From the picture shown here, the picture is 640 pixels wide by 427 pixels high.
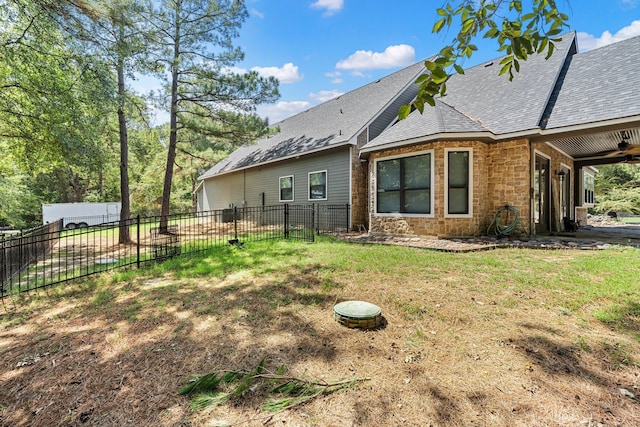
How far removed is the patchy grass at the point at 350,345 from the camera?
6.82 feet

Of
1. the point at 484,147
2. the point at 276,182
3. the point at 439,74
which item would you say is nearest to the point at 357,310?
the point at 439,74

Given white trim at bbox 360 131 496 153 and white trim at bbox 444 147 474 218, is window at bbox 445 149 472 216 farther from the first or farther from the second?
white trim at bbox 360 131 496 153

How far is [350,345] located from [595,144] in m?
11.5

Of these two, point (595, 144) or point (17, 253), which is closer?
point (17, 253)

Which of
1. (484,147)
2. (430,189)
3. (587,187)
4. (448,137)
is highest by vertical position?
(448,137)

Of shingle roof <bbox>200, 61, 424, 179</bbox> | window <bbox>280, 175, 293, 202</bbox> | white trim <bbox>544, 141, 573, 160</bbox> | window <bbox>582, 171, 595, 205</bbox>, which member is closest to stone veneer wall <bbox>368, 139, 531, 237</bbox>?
white trim <bbox>544, 141, 573, 160</bbox>

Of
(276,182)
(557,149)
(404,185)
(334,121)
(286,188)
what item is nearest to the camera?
(404,185)

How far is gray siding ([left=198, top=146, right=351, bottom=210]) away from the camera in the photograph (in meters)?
10.9

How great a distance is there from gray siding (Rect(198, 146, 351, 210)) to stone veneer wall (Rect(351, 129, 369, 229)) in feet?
0.74

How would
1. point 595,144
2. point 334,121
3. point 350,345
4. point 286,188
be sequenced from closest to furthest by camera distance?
point 350,345 < point 595,144 < point 334,121 < point 286,188

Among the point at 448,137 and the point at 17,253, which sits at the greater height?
the point at 448,137

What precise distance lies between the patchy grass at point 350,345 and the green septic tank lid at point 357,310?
0.17 meters

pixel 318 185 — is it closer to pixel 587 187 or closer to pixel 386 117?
pixel 386 117

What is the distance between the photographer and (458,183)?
8.02 m
